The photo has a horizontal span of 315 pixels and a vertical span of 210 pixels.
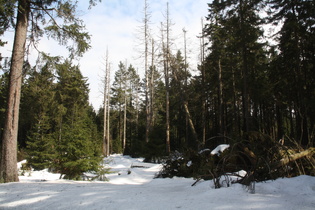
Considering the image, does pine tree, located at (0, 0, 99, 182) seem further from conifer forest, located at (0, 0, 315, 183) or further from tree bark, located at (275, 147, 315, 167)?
tree bark, located at (275, 147, 315, 167)

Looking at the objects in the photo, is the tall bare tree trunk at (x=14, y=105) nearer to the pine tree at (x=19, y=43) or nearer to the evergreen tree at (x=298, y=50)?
the pine tree at (x=19, y=43)

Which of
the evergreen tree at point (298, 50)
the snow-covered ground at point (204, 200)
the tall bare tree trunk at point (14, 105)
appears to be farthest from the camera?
the evergreen tree at point (298, 50)

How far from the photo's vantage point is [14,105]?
6.75 metres

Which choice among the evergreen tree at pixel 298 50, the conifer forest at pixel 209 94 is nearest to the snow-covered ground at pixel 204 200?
the conifer forest at pixel 209 94

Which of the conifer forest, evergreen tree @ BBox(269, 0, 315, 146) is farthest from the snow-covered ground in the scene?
evergreen tree @ BBox(269, 0, 315, 146)

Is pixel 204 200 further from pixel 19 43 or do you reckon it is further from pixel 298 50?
pixel 298 50

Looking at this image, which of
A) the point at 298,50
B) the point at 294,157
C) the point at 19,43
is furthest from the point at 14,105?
the point at 298,50

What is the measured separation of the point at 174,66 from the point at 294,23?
8.46 meters

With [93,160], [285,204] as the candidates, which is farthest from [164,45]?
[285,204]

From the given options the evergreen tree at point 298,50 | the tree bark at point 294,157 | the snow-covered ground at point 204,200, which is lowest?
the snow-covered ground at point 204,200

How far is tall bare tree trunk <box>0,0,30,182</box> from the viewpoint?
6.38 m

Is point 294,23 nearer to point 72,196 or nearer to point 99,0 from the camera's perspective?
point 99,0

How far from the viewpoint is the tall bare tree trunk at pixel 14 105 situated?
6.38m

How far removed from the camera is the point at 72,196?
373 cm
